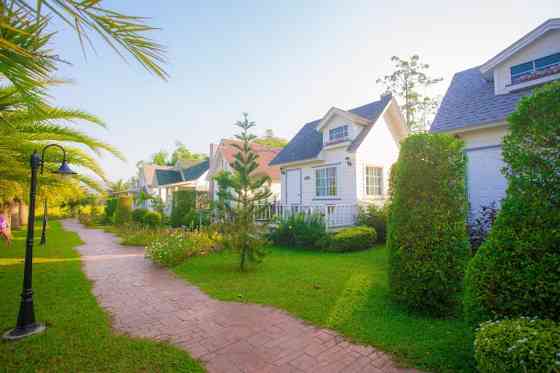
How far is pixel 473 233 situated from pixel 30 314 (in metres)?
9.21

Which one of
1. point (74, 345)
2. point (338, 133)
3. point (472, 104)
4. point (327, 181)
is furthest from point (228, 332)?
point (338, 133)

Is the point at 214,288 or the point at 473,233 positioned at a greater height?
the point at 473,233

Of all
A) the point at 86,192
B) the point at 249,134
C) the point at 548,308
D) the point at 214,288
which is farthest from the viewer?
the point at 86,192

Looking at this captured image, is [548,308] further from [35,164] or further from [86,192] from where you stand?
[86,192]

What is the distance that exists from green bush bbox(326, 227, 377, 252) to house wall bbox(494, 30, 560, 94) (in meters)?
6.31

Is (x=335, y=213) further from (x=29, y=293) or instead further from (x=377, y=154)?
(x=29, y=293)

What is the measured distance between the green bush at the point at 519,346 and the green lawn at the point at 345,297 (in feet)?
2.33

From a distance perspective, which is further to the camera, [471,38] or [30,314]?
[471,38]

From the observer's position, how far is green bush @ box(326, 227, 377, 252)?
9.07 meters

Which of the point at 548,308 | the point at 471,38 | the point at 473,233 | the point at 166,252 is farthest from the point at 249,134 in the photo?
the point at 471,38

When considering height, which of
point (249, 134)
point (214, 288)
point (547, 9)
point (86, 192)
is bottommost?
point (214, 288)

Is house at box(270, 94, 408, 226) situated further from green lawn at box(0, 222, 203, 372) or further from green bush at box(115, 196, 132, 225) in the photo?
green bush at box(115, 196, 132, 225)

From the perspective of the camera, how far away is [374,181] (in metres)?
12.9

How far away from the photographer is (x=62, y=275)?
6574mm
